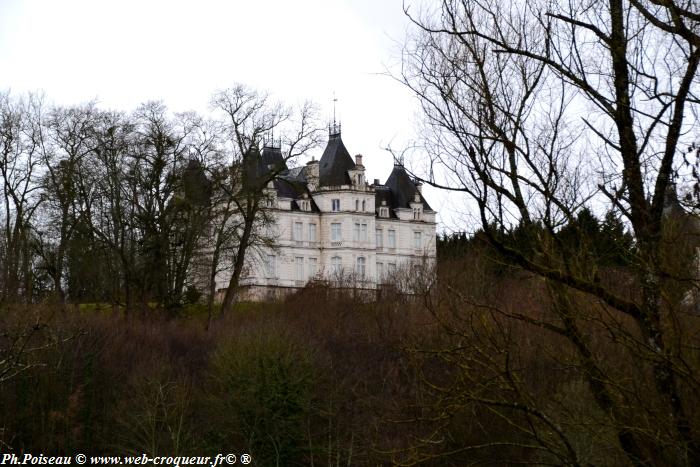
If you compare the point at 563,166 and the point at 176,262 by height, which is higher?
the point at 176,262

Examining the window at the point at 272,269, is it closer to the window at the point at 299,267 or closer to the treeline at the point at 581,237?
the window at the point at 299,267

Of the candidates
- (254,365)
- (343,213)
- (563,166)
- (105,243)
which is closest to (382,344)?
(254,365)

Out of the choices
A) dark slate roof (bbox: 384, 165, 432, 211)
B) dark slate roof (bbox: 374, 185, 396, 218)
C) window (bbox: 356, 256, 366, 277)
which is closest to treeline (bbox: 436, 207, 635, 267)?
window (bbox: 356, 256, 366, 277)

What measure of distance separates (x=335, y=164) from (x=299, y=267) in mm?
8978

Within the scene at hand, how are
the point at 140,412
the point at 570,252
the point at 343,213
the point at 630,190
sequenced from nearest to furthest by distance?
the point at 630,190
the point at 570,252
the point at 140,412
the point at 343,213

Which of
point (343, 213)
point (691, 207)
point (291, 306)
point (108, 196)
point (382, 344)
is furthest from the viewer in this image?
point (343, 213)

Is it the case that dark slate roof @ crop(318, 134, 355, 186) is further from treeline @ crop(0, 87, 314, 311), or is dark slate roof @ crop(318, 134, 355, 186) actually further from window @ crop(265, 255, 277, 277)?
treeline @ crop(0, 87, 314, 311)

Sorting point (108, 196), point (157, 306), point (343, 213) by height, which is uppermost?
point (343, 213)

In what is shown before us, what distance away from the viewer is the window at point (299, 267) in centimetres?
8738

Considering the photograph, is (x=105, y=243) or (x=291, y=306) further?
(x=291, y=306)

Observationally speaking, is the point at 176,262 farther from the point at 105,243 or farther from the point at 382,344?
the point at 382,344


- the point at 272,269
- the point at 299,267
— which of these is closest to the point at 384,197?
the point at 299,267

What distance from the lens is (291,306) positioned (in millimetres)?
50219

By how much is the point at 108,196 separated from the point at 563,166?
37.2m
